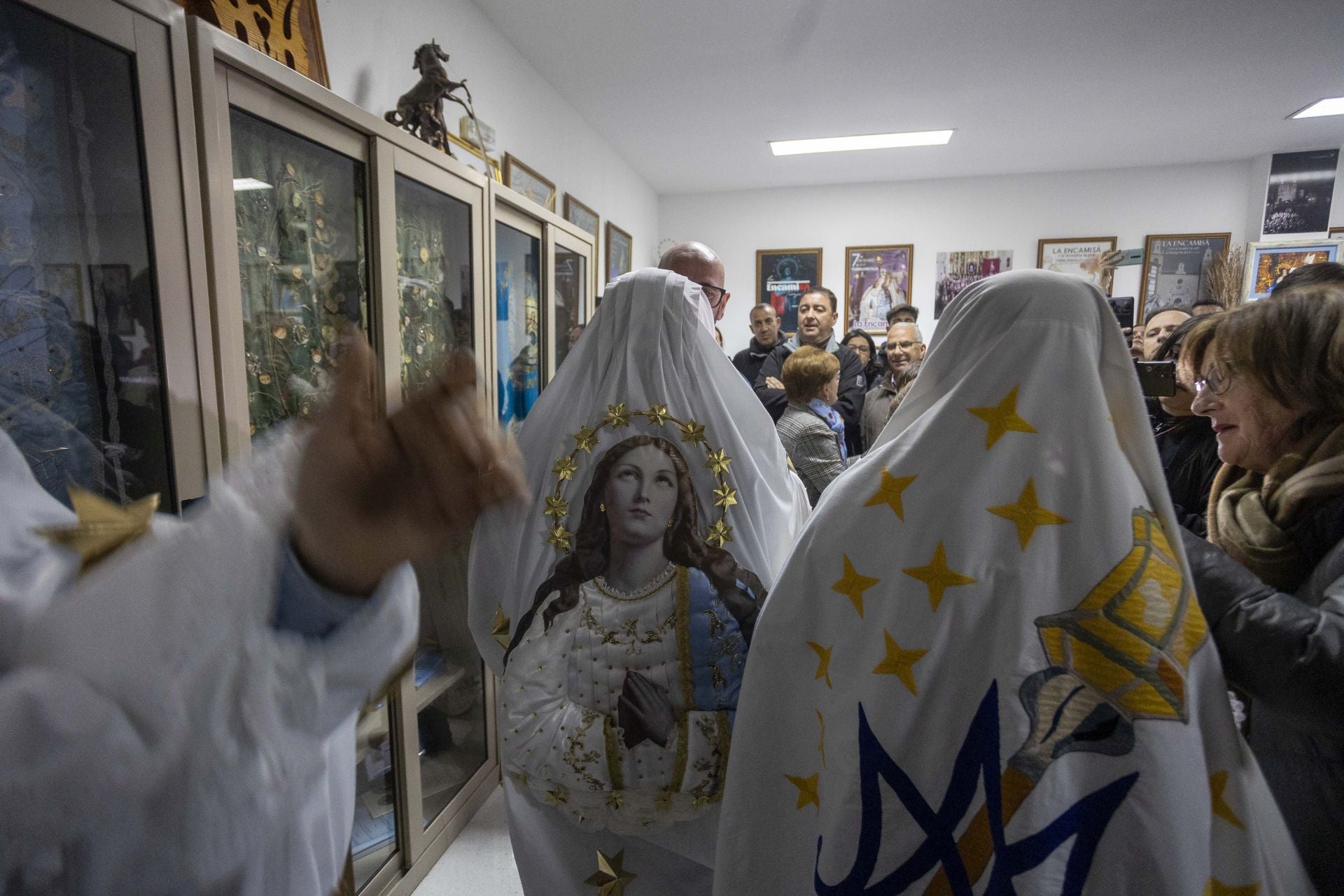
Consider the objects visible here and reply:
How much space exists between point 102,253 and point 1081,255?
6.55 meters

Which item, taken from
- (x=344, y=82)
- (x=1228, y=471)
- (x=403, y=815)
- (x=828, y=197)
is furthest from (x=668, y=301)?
(x=828, y=197)

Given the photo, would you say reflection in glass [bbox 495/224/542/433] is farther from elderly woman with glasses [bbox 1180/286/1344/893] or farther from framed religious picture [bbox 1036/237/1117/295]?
framed religious picture [bbox 1036/237/1117/295]

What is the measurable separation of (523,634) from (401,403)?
3.25 feet

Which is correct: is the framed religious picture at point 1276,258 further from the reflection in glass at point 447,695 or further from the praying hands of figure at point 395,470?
the praying hands of figure at point 395,470

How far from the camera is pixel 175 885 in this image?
0.46m

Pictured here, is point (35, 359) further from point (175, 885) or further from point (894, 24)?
point (894, 24)


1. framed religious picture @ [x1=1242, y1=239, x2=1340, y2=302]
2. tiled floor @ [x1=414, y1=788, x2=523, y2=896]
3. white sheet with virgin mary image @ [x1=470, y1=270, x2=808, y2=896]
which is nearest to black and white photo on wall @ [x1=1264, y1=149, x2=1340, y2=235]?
framed religious picture @ [x1=1242, y1=239, x2=1340, y2=302]

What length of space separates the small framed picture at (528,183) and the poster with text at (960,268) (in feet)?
12.0

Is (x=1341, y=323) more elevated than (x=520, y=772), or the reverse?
(x=1341, y=323)

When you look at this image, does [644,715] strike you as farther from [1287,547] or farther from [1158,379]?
[1158,379]

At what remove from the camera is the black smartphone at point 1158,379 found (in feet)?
4.80

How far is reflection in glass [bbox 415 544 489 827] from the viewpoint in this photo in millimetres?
1873

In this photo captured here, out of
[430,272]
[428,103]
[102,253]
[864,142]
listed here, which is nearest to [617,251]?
[864,142]

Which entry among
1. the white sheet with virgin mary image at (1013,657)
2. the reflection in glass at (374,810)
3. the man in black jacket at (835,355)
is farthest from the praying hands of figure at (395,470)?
the man in black jacket at (835,355)
